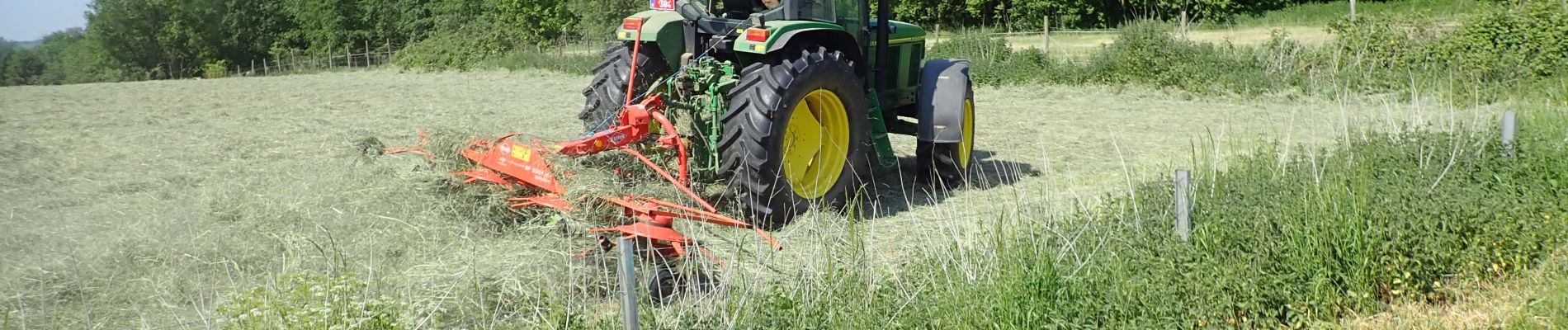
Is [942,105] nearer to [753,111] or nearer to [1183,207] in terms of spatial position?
[753,111]

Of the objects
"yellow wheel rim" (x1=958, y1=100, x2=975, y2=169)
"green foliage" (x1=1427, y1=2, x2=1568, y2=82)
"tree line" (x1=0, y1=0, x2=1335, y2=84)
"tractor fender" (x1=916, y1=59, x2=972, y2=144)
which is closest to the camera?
"tractor fender" (x1=916, y1=59, x2=972, y2=144)

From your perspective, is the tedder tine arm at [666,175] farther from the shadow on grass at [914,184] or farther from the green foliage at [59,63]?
the green foliage at [59,63]

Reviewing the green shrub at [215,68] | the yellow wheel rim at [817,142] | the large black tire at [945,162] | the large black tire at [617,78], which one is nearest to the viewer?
the yellow wheel rim at [817,142]

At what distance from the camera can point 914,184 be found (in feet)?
23.6

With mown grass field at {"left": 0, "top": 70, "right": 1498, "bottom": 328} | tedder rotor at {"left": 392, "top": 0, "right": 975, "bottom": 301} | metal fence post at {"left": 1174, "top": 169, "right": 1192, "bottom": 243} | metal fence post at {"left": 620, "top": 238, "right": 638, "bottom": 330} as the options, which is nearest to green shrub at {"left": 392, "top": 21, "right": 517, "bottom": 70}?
mown grass field at {"left": 0, "top": 70, "right": 1498, "bottom": 328}

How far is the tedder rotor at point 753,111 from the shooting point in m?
5.75

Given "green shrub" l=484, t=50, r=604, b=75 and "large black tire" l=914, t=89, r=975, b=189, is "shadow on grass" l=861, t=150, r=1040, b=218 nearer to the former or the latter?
"large black tire" l=914, t=89, r=975, b=189

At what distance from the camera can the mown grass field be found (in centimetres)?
442

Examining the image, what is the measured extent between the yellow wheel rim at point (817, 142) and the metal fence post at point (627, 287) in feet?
9.47

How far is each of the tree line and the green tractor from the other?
26291 mm

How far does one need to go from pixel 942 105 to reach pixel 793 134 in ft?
4.09

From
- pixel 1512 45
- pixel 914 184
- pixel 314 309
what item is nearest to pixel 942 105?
pixel 914 184

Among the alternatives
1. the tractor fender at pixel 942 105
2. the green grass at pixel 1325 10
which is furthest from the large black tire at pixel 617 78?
the green grass at pixel 1325 10

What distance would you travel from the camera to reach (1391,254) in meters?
4.82
